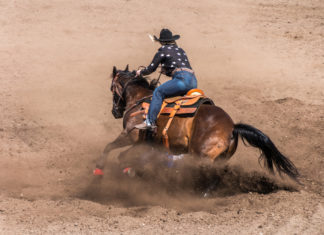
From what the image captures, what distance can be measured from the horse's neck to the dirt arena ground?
1642 millimetres

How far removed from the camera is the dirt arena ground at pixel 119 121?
579cm

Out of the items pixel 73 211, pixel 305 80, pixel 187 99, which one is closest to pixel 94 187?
pixel 73 211

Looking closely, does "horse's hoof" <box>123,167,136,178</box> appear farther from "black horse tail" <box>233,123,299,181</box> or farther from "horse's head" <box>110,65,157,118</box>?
"black horse tail" <box>233,123,299,181</box>

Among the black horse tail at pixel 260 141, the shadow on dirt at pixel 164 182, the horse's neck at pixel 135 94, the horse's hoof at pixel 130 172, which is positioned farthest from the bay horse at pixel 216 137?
the horse's hoof at pixel 130 172

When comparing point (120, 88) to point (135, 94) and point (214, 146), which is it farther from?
point (214, 146)

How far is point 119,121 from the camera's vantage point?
1059cm

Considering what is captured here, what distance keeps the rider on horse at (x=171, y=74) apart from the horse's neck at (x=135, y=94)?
0.50 metres

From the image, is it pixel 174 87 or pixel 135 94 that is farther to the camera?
pixel 135 94

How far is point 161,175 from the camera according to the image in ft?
25.6

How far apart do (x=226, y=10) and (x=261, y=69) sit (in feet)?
17.9

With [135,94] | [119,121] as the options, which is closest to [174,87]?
[135,94]

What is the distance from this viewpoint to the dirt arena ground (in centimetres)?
579

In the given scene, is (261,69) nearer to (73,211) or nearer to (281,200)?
(281,200)

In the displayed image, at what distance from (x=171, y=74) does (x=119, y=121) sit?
3768mm
